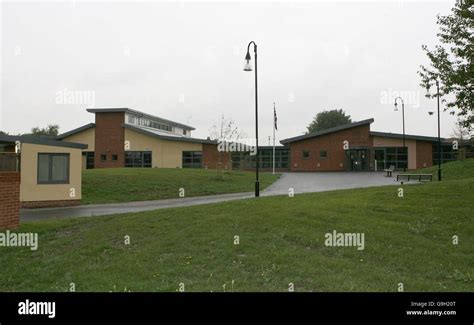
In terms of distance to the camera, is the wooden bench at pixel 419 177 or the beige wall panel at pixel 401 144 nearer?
the wooden bench at pixel 419 177

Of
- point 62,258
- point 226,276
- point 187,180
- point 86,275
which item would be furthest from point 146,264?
point 187,180

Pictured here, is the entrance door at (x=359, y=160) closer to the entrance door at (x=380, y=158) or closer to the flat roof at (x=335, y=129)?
the entrance door at (x=380, y=158)

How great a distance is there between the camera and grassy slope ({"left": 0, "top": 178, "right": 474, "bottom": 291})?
6.25 meters

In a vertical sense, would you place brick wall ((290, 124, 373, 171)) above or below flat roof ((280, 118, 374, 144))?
below

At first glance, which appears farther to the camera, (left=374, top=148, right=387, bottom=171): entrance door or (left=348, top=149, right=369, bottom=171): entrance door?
(left=348, top=149, right=369, bottom=171): entrance door

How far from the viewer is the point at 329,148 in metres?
46.8

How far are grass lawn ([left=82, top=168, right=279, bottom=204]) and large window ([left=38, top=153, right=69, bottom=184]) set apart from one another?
1701mm

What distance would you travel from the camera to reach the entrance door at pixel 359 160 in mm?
45406

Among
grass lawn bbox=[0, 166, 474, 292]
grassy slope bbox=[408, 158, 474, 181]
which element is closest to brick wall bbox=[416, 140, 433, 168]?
grassy slope bbox=[408, 158, 474, 181]

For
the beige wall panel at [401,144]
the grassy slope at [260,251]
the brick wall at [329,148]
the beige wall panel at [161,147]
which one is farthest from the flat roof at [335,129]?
the grassy slope at [260,251]

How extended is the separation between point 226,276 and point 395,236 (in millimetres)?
4228

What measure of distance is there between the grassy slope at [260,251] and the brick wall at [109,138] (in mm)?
34457

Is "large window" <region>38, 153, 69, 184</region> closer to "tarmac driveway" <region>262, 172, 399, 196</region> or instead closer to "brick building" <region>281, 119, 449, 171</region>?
"tarmac driveway" <region>262, 172, 399, 196</region>
